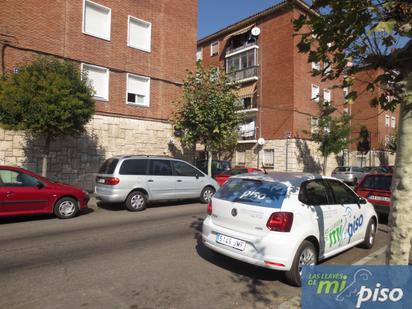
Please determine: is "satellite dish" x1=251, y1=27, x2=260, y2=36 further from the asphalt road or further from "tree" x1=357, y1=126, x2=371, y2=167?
the asphalt road

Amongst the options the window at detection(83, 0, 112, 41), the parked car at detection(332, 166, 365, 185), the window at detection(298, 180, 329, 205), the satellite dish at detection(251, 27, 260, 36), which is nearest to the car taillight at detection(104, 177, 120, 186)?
the window at detection(298, 180, 329, 205)

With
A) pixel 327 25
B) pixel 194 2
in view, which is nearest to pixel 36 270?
pixel 327 25

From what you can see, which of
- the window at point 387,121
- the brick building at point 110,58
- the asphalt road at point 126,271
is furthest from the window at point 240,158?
the asphalt road at point 126,271

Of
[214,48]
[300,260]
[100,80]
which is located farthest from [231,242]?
[214,48]

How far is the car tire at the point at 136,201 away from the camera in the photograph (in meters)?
10.2

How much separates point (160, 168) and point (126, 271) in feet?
20.8

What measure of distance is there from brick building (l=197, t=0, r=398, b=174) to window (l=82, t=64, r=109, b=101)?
10083 mm

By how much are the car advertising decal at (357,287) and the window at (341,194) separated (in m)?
3.07

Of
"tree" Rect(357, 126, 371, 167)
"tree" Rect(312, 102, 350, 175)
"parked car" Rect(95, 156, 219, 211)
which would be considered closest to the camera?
"parked car" Rect(95, 156, 219, 211)

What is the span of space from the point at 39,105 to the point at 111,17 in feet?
26.7

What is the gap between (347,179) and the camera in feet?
77.8

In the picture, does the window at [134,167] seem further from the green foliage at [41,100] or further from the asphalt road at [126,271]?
the asphalt road at [126,271]

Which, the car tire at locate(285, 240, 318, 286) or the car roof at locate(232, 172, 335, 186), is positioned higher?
the car roof at locate(232, 172, 335, 186)

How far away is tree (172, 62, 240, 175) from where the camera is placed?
15820mm
